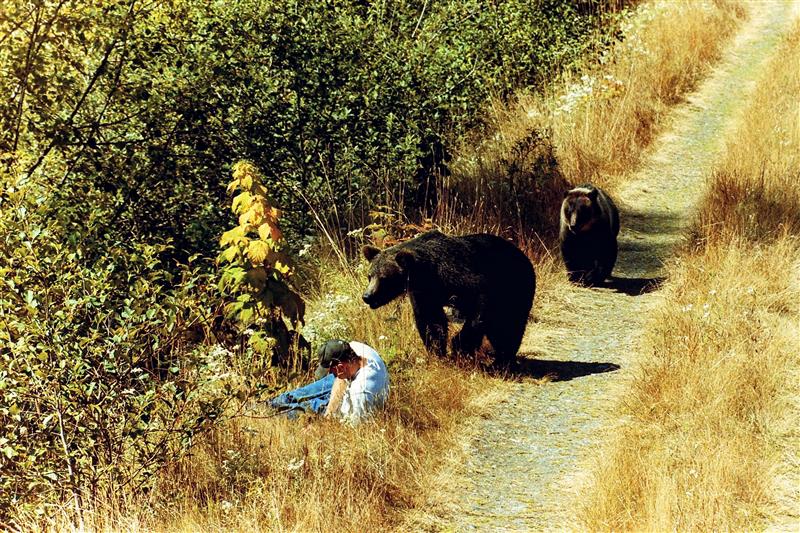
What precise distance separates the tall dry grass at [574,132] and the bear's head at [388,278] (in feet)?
8.91

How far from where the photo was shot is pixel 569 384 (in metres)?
8.51

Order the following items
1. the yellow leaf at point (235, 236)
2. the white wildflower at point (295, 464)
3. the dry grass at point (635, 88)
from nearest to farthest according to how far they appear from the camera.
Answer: the white wildflower at point (295, 464) < the yellow leaf at point (235, 236) < the dry grass at point (635, 88)

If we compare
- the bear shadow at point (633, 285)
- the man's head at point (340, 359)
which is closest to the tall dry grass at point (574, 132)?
the bear shadow at point (633, 285)

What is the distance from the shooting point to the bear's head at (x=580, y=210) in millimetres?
10789

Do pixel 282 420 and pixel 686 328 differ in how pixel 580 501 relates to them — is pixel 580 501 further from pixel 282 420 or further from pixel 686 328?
pixel 686 328

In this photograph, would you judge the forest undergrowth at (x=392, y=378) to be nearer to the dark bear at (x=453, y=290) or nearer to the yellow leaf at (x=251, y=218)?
the dark bear at (x=453, y=290)

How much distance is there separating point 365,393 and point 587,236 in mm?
4197

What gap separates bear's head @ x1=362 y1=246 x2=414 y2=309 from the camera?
839cm

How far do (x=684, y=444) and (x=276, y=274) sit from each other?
10.9 feet

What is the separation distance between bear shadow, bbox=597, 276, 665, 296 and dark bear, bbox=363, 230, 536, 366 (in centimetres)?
251

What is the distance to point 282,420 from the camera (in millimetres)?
7188

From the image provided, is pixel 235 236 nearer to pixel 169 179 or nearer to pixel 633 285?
pixel 169 179

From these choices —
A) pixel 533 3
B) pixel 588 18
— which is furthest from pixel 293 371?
pixel 588 18

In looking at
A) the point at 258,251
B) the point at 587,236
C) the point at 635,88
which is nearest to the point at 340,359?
the point at 258,251
